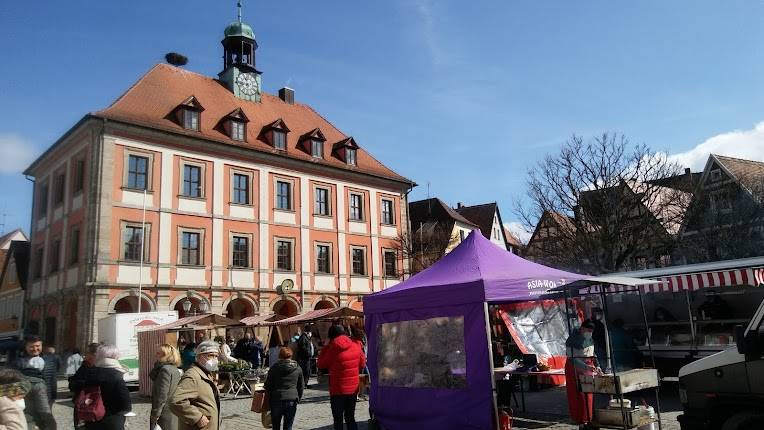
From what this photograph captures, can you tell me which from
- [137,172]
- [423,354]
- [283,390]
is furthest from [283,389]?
[137,172]

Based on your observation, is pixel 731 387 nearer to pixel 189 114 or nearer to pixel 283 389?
pixel 283 389

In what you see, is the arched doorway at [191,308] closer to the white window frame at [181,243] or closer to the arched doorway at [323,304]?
the white window frame at [181,243]

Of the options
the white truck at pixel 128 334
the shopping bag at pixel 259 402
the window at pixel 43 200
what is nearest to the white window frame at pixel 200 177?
the window at pixel 43 200

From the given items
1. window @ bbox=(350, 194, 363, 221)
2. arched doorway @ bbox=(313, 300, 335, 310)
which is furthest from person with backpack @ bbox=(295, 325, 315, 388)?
window @ bbox=(350, 194, 363, 221)

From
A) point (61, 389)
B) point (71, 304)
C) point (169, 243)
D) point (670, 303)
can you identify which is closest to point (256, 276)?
point (169, 243)

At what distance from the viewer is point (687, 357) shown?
1259 centimetres

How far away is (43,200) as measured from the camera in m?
32.9

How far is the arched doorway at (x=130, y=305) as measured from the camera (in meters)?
26.9

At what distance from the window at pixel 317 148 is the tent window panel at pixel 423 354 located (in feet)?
A: 83.0

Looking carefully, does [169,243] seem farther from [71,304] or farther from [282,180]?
[282,180]

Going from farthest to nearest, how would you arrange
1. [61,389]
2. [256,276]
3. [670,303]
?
[256,276]
[61,389]
[670,303]

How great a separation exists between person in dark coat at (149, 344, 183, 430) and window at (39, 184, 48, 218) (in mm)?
28729

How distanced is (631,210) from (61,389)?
80.4ft

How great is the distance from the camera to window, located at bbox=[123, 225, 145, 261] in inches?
1061
